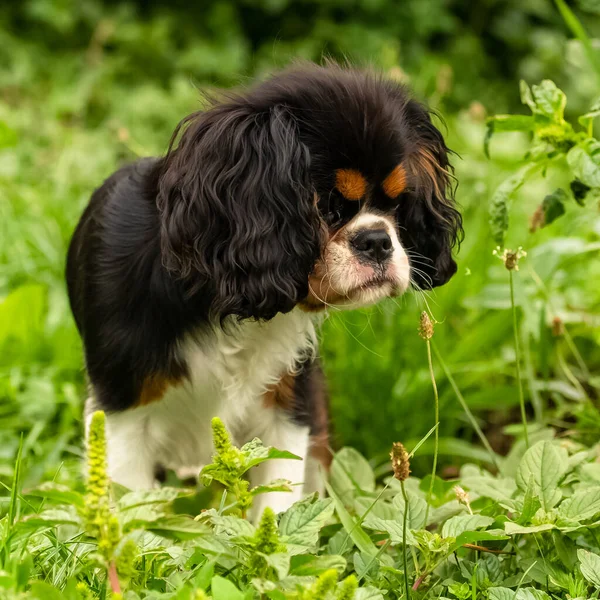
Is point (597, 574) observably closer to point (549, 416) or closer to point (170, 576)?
point (170, 576)

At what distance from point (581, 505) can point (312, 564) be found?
0.62 metres

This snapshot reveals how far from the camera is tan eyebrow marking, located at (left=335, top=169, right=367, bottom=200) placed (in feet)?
7.05

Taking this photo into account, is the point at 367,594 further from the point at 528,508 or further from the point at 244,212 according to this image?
the point at 244,212

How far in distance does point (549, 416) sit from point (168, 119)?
376 centimetres

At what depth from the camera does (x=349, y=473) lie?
2.54 metres

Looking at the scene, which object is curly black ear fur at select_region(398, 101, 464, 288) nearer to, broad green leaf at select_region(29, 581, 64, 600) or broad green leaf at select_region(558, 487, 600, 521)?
broad green leaf at select_region(558, 487, 600, 521)

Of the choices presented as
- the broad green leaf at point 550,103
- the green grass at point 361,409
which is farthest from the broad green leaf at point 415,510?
the broad green leaf at point 550,103

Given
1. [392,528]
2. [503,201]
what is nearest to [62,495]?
[392,528]

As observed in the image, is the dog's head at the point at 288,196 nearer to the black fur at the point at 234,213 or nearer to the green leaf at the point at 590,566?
the black fur at the point at 234,213

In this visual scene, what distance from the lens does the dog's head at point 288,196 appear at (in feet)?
6.90

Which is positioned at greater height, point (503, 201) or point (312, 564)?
point (503, 201)

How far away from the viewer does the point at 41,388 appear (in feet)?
10.6

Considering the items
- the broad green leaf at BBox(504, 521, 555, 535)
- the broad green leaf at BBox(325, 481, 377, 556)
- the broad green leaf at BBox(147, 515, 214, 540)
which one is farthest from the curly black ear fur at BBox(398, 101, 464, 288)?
the broad green leaf at BBox(147, 515, 214, 540)

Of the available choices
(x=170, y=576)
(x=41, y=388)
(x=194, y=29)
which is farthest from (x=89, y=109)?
(x=170, y=576)
